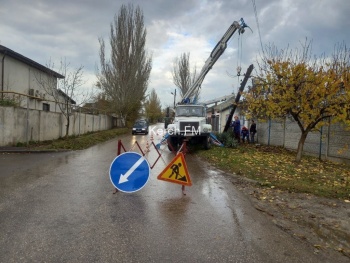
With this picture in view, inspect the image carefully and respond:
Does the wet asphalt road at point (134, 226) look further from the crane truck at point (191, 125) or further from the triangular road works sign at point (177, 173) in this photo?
the crane truck at point (191, 125)

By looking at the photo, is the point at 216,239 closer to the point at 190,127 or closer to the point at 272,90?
the point at 272,90

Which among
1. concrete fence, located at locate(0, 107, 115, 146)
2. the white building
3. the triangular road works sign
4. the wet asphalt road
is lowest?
the wet asphalt road

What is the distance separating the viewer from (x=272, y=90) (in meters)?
14.3

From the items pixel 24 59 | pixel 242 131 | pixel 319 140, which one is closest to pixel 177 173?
pixel 319 140

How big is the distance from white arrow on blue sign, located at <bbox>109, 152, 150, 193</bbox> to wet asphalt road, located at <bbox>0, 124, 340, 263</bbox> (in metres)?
0.29

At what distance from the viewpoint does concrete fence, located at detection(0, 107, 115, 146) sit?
49.4 feet

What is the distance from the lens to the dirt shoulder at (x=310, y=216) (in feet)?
14.8

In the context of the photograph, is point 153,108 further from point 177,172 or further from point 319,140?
point 177,172

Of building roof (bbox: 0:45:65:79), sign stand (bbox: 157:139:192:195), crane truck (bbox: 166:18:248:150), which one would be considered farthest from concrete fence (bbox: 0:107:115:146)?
sign stand (bbox: 157:139:192:195)

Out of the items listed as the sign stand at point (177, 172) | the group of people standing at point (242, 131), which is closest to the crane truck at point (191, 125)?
the group of people standing at point (242, 131)

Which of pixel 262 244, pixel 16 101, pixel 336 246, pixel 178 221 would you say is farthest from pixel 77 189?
pixel 16 101

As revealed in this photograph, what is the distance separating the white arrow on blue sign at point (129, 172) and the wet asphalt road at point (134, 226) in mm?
287

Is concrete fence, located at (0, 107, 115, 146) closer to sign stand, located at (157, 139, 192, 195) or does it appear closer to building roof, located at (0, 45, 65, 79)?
building roof, located at (0, 45, 65, 79)

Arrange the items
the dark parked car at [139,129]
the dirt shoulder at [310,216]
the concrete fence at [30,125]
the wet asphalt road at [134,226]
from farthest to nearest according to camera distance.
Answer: the dark parked car at [139,129], the concrete fence at [30,125], the dirt shoulder at [310,216], the wet asphalt road at [134,226]
